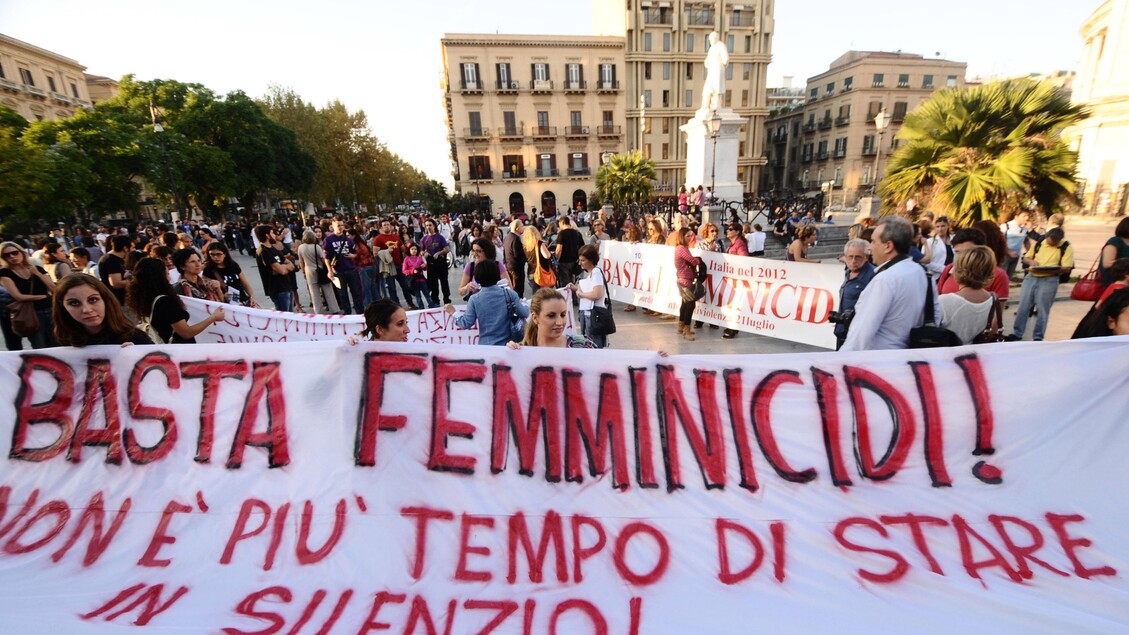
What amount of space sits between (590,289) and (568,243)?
298 cm

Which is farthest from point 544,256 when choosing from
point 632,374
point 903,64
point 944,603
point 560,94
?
point 903,64

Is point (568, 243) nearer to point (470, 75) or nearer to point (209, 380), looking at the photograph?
point (209, 380)

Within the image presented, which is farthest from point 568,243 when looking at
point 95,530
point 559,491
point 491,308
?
point 95,530

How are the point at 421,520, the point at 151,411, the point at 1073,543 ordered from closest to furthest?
the point at 1073,543, the point at 421,520, the point at 151,411

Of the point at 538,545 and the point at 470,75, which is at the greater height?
the point at 470,75

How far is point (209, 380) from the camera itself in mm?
2844

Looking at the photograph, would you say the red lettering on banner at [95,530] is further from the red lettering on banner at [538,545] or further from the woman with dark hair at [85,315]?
the red lettering on banner at [538,545]

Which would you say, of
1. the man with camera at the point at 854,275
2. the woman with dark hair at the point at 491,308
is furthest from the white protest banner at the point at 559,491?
the man with camera at the point at 854,275

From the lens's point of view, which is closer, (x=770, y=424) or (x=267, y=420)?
(x=770, y=424)

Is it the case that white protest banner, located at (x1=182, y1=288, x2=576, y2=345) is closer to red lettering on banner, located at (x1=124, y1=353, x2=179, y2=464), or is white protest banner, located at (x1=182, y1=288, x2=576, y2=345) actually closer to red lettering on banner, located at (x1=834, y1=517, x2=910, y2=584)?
red lettering on banner, located at (x1=124, y1=353, x2=179, y2=464)

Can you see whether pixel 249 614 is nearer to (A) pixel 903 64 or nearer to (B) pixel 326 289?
(B) pixel 326 289

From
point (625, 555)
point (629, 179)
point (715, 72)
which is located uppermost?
point (715, 72)

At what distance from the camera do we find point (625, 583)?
7.23ft

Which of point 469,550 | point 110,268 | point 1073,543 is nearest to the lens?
point 1073,543
